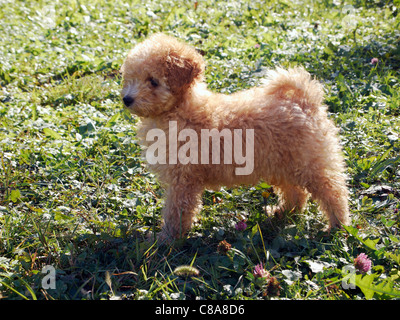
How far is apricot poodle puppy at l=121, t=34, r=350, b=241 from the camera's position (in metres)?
3.02

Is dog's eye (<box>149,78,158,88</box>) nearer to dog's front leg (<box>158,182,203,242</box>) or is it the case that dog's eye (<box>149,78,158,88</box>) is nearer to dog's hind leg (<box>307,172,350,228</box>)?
dog's front leg (<box>158,182,203,242</box>)

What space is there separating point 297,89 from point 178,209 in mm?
1261

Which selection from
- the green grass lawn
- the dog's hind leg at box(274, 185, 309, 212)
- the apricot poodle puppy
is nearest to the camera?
the green grass lawn

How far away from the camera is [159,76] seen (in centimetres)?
308

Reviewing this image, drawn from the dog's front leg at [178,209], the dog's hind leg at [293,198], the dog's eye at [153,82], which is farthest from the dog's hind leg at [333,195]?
the dog's eye at [153,82]

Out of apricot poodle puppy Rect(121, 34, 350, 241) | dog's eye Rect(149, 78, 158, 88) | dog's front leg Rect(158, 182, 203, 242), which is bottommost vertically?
dog's front leg Rect(158, 182, 203, 242)

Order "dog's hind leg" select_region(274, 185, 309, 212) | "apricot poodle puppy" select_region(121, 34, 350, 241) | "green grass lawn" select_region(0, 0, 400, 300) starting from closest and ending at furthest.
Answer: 1. "green grass lawn" select_region(0, 0, 400, 300)
2. "apricot poodle puppy" select_region(121, 34, 350, 241)
3. "dog's hind leg" select_region(274, 185, 309, 212)

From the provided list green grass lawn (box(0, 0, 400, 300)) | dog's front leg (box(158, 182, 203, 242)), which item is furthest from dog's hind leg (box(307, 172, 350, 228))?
dog's front leg (box(158, 182, 203, 242))

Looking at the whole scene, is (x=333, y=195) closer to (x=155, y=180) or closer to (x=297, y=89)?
(x=297, y=89)

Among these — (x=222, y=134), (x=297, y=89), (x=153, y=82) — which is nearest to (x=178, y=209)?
(x=222, y=134)

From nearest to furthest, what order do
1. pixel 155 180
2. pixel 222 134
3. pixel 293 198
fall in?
pixel 222 134
pixel 293 198
pixel 155 180

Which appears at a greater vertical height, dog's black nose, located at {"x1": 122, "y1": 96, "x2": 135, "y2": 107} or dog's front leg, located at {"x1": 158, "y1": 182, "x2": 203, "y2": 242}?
dog's black nose, located at {"x1": 122, "y1": 96, "x2": 135, "y2": 107}

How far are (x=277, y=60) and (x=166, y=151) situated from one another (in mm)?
2907
